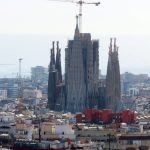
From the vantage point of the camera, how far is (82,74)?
104750 mm

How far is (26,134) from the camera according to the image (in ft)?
235

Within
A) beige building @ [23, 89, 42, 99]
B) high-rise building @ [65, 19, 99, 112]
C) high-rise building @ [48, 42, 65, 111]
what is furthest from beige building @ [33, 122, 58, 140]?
beige building @ [23, 89, 42, 99]

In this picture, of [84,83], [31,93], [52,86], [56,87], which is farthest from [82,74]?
[31,93]

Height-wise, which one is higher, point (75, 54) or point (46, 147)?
point (75, 54)

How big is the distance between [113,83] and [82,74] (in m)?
3.07

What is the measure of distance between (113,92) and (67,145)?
1860 inches

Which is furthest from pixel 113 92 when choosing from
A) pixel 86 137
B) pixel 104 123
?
pixel 86 137

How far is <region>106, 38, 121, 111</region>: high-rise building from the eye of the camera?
105m

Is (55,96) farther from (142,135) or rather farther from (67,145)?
(67,145)

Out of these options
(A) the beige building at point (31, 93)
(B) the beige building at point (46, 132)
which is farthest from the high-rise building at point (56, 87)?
(A) the beige building at point (31, 93)

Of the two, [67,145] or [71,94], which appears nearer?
[67,145]

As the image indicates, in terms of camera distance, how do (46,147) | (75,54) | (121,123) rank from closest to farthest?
(46,147), (121,123), (75,54)

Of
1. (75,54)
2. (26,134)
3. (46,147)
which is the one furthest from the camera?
(75,54)

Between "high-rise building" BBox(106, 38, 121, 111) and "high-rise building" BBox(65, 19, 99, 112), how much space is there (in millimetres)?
1188
